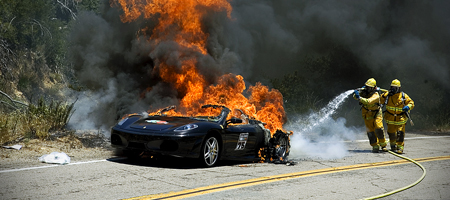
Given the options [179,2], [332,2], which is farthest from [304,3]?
[179,2]

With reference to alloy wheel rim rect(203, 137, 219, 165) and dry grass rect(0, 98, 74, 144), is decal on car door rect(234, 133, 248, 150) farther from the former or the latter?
dry grass rect(0, 98, 74, 144)

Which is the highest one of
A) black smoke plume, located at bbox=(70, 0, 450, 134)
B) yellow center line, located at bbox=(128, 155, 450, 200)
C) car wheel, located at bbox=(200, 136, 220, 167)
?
black smoke plume, located at bbox=(70, 0, 450, 134)

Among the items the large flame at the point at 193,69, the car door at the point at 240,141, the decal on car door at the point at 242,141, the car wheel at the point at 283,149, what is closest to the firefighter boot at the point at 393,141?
the large flame at the point at 193,69

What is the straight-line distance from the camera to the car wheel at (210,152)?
27.1 ft

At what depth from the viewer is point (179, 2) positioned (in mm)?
13242

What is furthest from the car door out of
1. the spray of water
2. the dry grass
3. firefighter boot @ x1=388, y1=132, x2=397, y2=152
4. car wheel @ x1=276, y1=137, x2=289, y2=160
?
firefighter boot @ x1=388, y1=132, x2=397, y2=152

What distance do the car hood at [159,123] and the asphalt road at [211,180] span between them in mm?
681

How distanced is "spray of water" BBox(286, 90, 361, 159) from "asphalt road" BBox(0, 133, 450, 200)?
178 centimetres

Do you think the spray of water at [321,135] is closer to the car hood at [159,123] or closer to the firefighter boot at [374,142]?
the firefighter boot at [374,142]

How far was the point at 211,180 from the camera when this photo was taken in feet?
23.5

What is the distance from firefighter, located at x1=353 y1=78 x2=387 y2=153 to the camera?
39.9 feet

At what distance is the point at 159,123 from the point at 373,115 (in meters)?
6.48

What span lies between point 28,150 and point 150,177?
366 centimetres

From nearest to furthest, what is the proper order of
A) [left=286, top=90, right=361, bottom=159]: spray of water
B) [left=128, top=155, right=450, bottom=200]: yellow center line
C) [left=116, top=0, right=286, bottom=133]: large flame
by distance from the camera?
[left=128, top=155, right=450, bottom=200]: yellow center line
[left=116, top=0, right=286, bottom=133]: large flame
[left=286, top=90, right=361, bottom=159]: spray of water
